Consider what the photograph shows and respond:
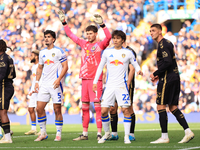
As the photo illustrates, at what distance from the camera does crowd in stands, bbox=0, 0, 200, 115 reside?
47.5ft

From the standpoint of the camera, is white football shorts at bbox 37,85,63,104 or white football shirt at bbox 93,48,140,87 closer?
white football shirt at bbox 93,48,140,87

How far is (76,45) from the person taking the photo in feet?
52.3

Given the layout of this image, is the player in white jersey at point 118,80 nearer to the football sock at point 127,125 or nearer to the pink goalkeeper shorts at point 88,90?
the football sock at point 127,125

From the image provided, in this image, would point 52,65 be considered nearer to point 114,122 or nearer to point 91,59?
point 91,59

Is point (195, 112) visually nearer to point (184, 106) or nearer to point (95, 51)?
point (184, 106)

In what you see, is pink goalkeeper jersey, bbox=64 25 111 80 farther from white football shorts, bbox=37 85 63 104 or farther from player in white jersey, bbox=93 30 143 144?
player in white jersey, bbox=93 30 143 144

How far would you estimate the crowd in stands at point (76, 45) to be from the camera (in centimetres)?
1448

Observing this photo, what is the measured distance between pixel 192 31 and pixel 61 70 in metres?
11.2

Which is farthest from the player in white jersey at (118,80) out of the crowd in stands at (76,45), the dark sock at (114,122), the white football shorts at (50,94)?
the crowd in stands at (76,45)

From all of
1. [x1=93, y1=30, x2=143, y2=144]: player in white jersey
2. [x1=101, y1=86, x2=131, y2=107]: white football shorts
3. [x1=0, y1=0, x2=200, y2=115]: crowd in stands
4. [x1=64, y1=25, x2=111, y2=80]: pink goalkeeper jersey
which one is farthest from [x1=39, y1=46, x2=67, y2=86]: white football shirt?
[x1=0, y1=0, x2=200, y2=115]: crowd in stands

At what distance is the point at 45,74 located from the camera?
654cm

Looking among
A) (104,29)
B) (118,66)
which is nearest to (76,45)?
(104,29)

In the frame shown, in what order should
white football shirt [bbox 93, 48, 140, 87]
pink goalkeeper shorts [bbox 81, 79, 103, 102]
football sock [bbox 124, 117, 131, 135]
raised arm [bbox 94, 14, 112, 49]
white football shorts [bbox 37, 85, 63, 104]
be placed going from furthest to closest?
pink goalkeeper shorts [bbox 81, 79, 103, 102], white football shorts [bbox 37, 85, 63, 104], raised arm [bbox 94, 14, 112, 49], white football shirt [bbox 93, 48, 140, 87], football sock [bbox 124, 117, 131, 135]

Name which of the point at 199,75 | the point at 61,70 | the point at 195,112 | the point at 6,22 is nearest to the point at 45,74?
the point at 61,70
